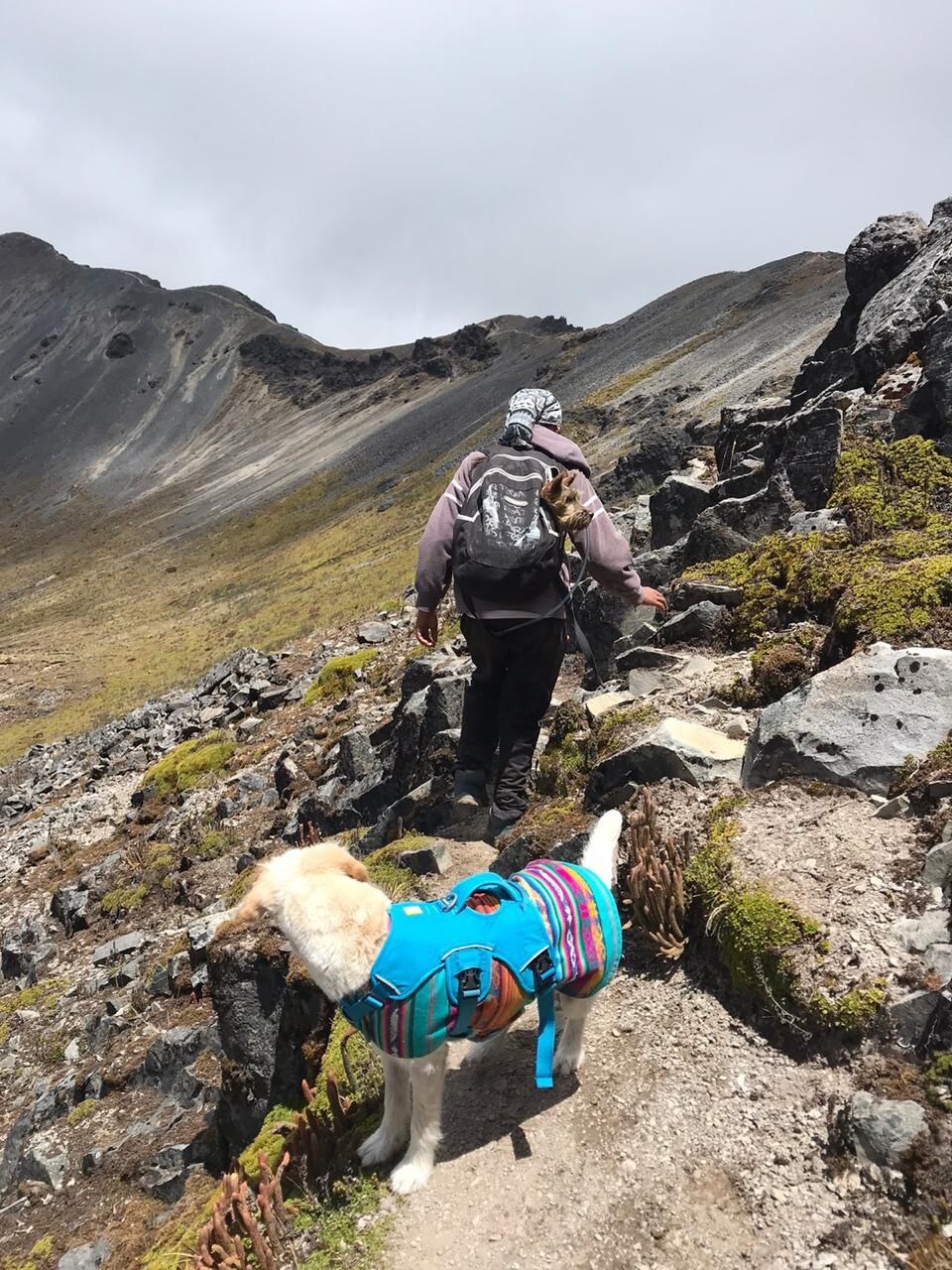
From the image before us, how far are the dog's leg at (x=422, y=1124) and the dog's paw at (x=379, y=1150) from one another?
0.13 meters

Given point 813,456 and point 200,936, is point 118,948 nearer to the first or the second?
point 200,936

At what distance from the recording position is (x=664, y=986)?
13.2 feet

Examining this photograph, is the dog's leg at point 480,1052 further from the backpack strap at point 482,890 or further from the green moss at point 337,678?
the green moss at point 337,678

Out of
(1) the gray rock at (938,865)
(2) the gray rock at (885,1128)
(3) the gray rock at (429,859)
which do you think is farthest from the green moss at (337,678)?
(2) the gray rock at (885,1128)

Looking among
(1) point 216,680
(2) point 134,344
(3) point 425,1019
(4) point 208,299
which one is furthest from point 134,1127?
(4) point 208,299

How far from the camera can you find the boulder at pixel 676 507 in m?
12.0

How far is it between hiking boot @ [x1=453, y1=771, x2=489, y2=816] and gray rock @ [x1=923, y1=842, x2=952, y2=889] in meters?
3.24

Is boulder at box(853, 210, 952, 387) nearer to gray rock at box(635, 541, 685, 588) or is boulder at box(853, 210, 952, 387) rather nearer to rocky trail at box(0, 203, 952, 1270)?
rocky trail at box(0, 203, 952, 1270)

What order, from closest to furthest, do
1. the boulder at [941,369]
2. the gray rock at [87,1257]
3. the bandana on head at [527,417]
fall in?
the gray rock at [87,1257]
the bandana on head at [527,417]
the boulder at [941,369]

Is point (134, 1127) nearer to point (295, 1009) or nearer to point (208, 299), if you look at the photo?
point (295, 1009)

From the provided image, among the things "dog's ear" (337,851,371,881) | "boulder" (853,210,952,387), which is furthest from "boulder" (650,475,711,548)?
"dog's ear" (337,851,371,881)

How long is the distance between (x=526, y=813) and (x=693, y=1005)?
2.09 m

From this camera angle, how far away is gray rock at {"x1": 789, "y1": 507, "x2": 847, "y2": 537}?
7961 mm

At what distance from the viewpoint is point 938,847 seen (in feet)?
11.7
